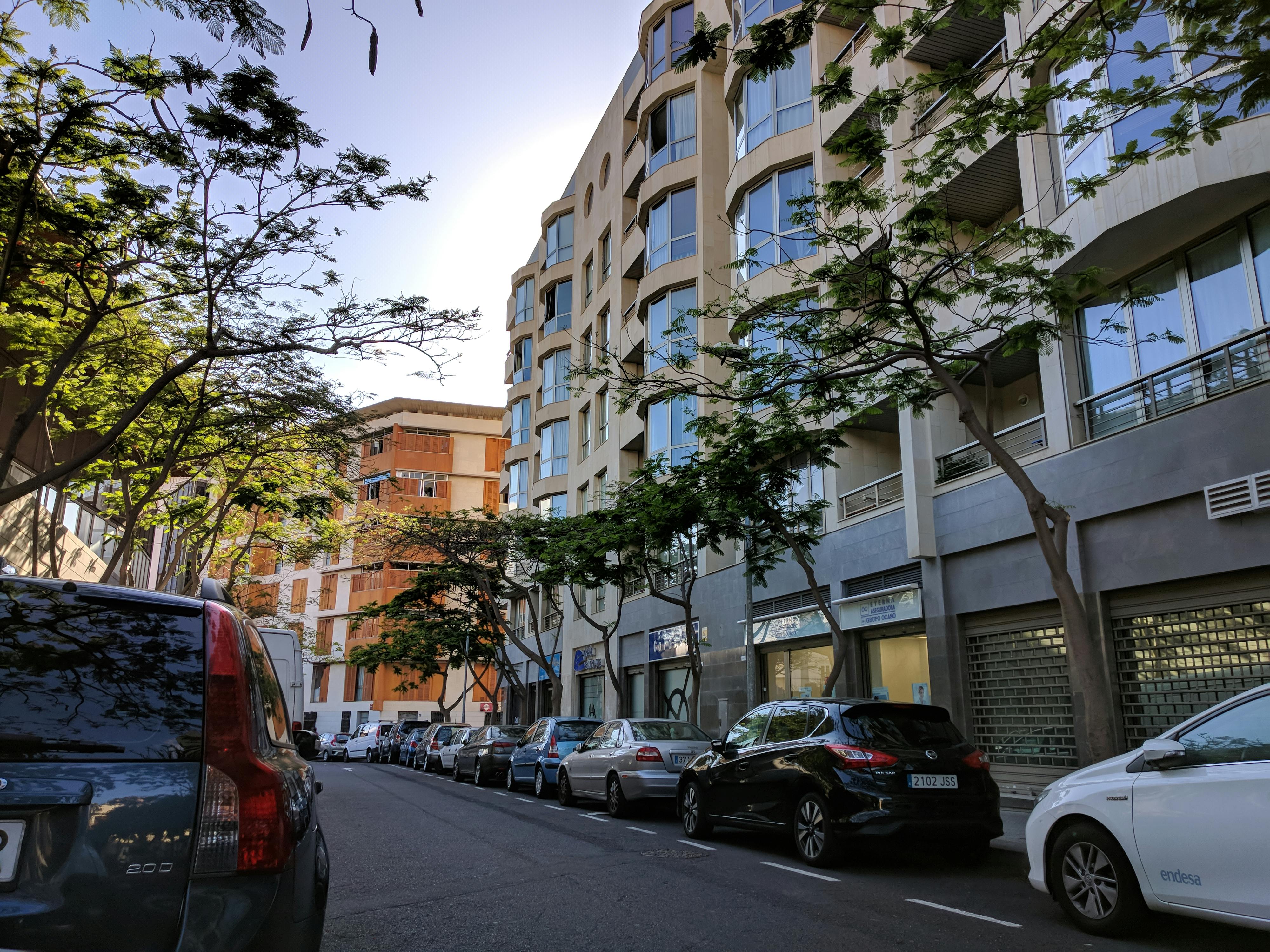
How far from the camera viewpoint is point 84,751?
276 cm

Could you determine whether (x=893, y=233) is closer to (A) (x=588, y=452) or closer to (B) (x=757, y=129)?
(B) (x=757, y=129)

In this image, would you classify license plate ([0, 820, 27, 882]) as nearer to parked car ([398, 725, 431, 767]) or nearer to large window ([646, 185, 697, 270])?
large window ([646, 185, 697, 270])

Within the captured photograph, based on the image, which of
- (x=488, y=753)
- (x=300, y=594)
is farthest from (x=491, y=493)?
(x=488, y=753)

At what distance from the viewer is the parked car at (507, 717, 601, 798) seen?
1836cm

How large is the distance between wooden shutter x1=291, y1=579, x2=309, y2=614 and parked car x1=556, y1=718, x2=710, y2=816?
185ft

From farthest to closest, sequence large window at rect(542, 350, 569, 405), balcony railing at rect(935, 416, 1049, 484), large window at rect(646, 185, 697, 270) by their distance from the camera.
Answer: large window at rect(542, 350, 569, 405)
large window at rect(646, 185, 697, 270)
balcony railing at rect(935, 416, 1049, 484)

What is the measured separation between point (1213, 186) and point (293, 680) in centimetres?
1469

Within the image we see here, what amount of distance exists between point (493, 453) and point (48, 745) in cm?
6602

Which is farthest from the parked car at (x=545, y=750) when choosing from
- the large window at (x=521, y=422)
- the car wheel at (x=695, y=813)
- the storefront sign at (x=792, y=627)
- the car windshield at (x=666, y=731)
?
the large window at (x=521, y=422)

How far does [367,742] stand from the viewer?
4491cm

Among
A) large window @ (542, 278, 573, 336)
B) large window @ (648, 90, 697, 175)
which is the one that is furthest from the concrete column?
large window @ (542, 278, 573, 336)

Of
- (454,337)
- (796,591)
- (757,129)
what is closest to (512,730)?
(796,591)

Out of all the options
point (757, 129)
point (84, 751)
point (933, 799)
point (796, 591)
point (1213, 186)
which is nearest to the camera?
point (84, 751)

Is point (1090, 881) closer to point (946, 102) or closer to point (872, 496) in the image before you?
point (872, 496)
